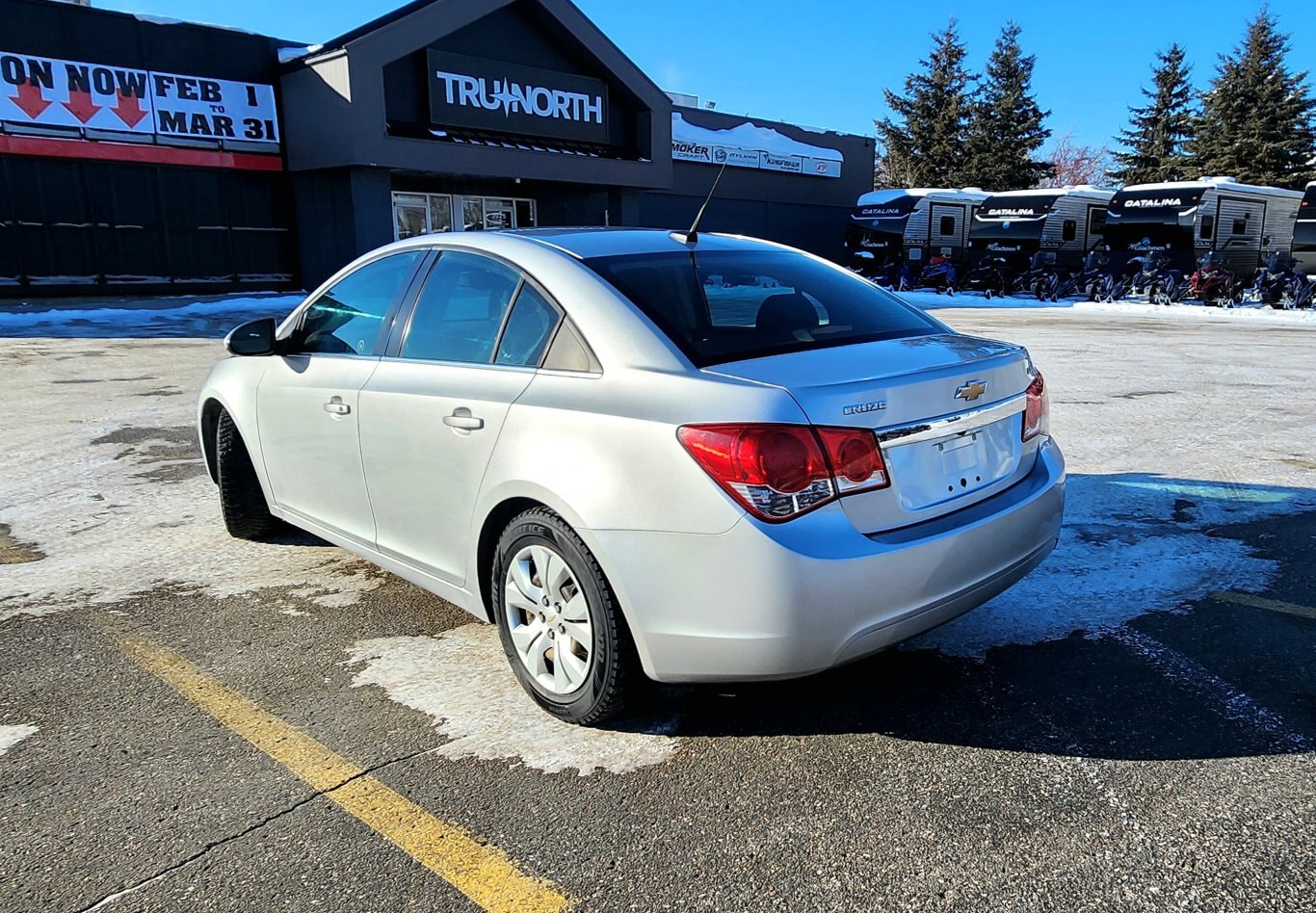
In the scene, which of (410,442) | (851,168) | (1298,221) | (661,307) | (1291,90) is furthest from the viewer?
(1291,90)

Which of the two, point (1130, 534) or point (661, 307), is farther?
point (1130, 534)

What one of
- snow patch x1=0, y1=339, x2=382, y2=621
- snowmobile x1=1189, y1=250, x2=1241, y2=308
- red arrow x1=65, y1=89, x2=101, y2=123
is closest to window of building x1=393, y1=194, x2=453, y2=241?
red arrow x1=65, y1=89, x2=101, y2=123

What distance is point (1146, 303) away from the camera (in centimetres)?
2500

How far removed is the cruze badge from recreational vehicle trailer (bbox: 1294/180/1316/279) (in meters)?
25.6

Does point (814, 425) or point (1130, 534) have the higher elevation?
point (814, 425)

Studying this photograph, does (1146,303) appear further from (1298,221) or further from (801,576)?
(801,576)

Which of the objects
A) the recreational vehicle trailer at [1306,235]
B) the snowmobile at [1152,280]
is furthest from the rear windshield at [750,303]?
the snowmobile at [1152,280]

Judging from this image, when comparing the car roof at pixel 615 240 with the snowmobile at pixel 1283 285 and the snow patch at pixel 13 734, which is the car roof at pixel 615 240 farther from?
the snowmobile at pixel 1283 285

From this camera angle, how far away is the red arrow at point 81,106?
19.9m

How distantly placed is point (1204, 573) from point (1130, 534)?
23.5 inches

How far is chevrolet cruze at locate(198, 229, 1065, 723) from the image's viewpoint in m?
2.63

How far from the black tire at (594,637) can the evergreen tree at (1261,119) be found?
5037 centimetres

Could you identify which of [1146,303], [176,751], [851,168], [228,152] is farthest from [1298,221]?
[176,751]

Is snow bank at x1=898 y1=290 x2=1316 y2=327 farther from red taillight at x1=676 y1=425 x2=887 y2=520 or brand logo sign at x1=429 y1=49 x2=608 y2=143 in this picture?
red taillight at x1=676 y1=425 x2=887 y2=520
